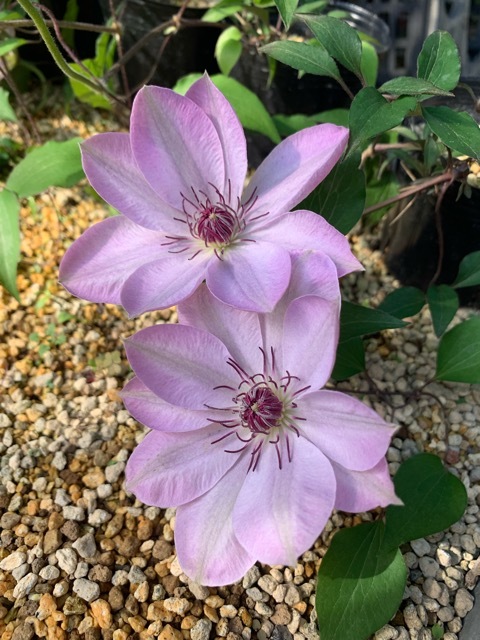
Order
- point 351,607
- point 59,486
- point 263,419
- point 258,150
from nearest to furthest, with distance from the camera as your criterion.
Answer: point 263,419 < point 351,607 < point 59,486 < point 258,150

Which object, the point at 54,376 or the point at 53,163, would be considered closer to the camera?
the point at 53,163

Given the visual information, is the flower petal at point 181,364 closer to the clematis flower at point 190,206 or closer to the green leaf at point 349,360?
the clematis flower at point 190,206

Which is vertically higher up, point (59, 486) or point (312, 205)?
point (312, 205)

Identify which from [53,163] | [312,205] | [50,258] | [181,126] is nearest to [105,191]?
[181,126]

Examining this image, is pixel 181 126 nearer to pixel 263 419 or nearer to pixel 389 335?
pixel 263 419

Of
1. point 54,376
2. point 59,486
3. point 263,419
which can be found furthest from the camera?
point 54,376
